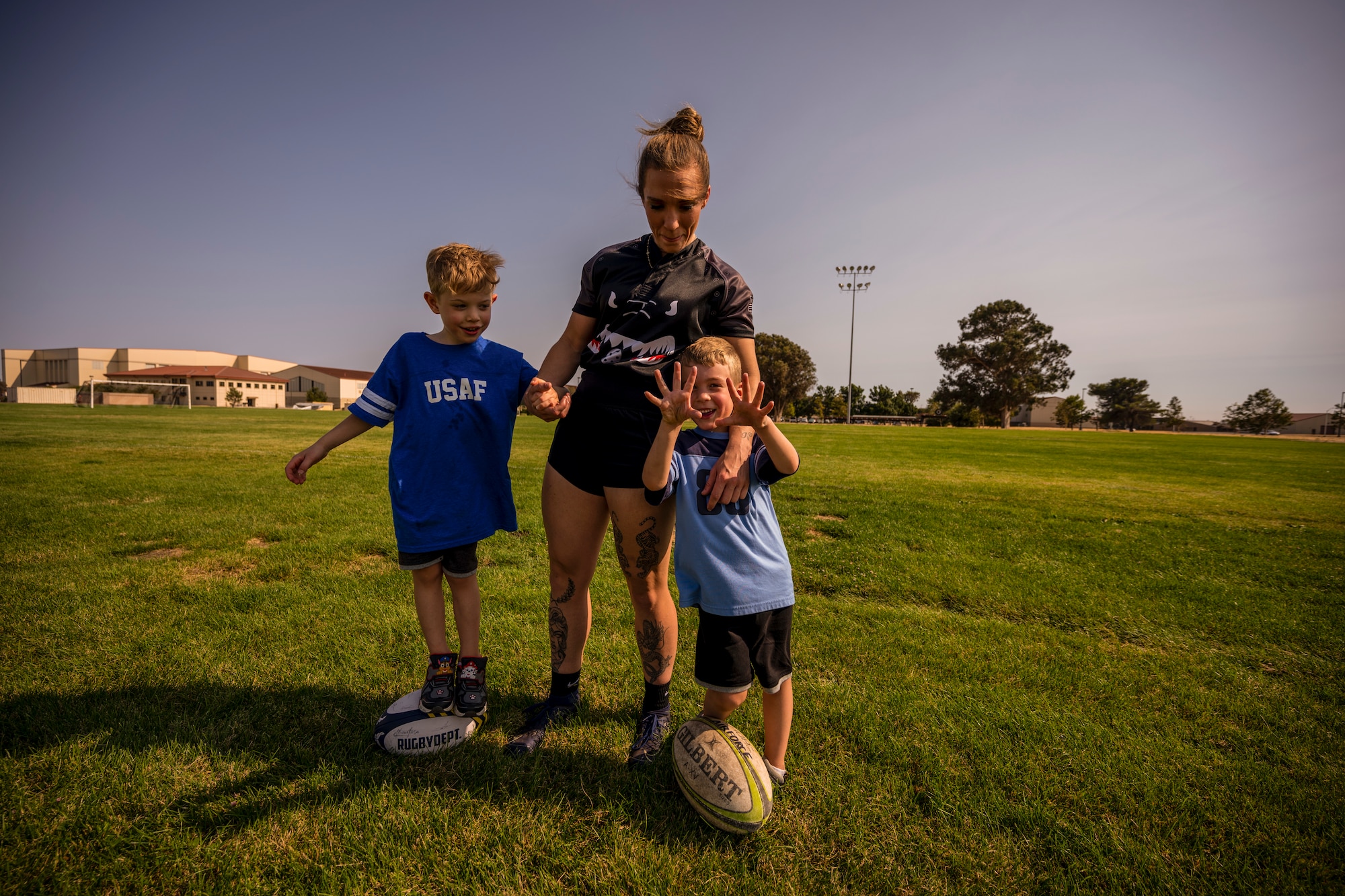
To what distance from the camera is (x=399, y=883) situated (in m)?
1.83

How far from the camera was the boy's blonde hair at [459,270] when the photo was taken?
105 inches

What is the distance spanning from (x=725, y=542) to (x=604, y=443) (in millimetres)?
692

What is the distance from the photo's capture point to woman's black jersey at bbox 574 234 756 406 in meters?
2.39

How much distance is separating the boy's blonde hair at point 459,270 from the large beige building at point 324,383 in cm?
10137

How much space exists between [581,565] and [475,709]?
2.85 feet

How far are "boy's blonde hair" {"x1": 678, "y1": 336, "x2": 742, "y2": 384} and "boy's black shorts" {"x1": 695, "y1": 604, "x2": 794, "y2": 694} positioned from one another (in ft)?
3.16

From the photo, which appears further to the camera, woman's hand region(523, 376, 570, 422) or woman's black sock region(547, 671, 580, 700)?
woman's black sock region(547, 671, 580, 700)

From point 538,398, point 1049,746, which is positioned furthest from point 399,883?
point 1049,746

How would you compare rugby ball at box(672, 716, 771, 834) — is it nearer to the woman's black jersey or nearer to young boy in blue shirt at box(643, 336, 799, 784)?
young boy in blue shirt at box(643, 336, 799, 784)

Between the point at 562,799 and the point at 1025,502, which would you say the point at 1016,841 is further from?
the point at 1025,502

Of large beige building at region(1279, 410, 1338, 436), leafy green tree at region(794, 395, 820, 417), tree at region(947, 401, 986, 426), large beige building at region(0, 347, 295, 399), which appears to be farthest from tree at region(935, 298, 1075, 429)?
large beige building at region(0, 347, 295, 399)

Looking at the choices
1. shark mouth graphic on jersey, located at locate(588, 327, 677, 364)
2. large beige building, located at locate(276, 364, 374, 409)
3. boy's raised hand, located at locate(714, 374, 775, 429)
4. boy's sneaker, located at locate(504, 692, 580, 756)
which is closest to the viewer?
boy's raised hand, located at locate(714, 374, 775, 429)

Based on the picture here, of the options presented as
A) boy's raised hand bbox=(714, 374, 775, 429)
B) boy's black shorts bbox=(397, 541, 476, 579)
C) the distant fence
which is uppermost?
the distant fence

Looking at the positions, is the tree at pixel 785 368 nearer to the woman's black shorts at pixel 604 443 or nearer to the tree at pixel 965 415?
the tree at pixel 965 415
